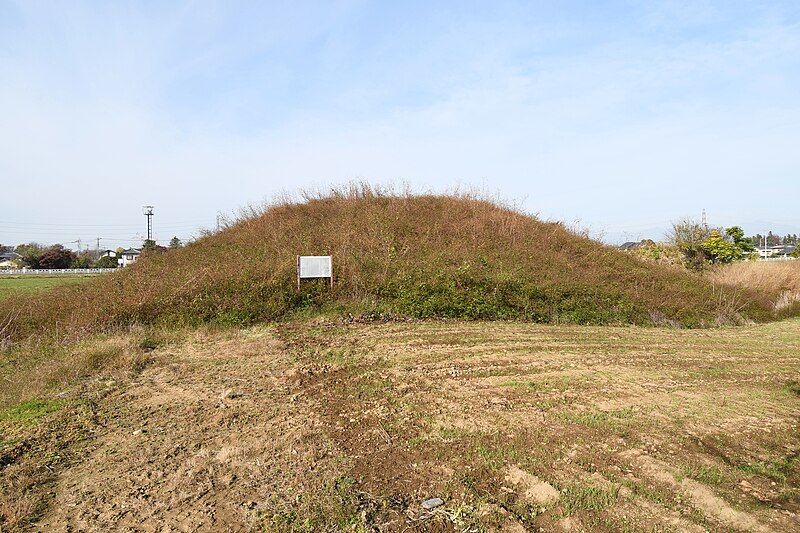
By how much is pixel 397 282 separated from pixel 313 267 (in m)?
1.78

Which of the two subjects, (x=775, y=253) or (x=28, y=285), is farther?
(x=775, y=253)

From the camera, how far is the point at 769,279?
519 inches

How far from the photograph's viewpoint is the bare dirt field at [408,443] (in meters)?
2.64

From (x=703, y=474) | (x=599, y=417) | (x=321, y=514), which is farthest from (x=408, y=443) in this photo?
(x=703, y=474)

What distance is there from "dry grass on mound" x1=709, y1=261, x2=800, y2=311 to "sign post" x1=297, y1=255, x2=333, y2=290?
10234 millimetres

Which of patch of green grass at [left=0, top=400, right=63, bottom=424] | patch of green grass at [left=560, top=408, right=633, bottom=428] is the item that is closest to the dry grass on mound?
patch of green grass at [left=560, top=408, right=633, bottom=428]

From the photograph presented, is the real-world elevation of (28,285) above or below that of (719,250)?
below

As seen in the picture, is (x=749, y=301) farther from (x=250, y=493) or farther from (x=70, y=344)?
(x=70, y=344)

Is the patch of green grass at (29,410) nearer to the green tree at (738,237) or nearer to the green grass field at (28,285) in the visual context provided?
the green grass field at (28,285)

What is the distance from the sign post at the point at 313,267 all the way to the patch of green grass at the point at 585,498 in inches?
295

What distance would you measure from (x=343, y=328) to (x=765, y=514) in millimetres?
6581

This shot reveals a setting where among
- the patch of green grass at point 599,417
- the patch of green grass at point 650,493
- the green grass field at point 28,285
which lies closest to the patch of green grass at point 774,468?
the patch of green grass at point 650,493

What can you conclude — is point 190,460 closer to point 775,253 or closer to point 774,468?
point 774,468

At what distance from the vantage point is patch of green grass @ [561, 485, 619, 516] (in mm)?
2664
